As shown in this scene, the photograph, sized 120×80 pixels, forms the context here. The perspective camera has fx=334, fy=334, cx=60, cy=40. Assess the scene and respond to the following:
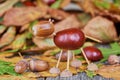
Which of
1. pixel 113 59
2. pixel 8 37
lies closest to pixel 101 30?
pixel 113 59

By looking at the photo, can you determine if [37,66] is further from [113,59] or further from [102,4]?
[102,4]

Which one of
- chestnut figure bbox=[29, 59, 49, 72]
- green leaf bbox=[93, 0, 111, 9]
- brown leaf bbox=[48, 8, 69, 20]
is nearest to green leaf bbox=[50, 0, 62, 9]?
brown leaf bbox=[48, 8, 69, 20]

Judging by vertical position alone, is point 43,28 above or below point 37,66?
above

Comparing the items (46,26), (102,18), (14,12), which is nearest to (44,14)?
(14,12)

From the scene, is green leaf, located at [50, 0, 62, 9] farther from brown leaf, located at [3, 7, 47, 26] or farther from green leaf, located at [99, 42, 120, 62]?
green leaf, located at [99, 42, 120, 62]

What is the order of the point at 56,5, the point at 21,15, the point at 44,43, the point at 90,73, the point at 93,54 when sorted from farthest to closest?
1. the point at 56,5
2. the point at 21,15
3. the point at 44,43
4. the point at 93,54
5. the point at 90,73

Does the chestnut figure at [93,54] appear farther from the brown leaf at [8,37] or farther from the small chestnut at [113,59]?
the brown leaf at [8,37]

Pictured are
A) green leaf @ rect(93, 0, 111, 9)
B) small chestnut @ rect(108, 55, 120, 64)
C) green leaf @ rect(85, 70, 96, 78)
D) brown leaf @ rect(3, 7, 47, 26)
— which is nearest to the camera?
green leaf @ rect(85, 70, 96, 78)

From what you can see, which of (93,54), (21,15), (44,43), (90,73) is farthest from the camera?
(21,15)

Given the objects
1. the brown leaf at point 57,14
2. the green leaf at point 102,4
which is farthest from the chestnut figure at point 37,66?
the green leaf at point 102,4

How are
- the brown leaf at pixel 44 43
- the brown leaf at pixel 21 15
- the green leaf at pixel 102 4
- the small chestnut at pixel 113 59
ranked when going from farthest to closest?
the green leaf at pixel 102 4 → the brown leaf at pixel 21 15 → the brown leaf at pixel 44 43 → the small chestnut at pixel 113 59
